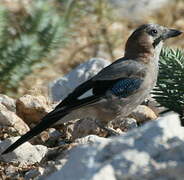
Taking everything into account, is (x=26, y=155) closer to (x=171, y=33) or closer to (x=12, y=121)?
(x=12, y=121)

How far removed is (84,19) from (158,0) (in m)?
1.14

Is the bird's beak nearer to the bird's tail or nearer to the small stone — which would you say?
the small stone

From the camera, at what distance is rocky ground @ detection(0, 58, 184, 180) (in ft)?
9.61

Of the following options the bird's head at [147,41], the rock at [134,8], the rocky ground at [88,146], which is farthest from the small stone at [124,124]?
the rock at [134,8]

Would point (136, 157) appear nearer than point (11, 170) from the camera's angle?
Yes

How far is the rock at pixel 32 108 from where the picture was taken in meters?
5.71

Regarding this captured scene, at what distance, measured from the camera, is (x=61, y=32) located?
26.5 feet

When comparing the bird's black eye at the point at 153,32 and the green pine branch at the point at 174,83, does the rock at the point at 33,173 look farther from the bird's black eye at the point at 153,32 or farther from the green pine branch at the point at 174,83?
the bird's black eye at the point at 153,32

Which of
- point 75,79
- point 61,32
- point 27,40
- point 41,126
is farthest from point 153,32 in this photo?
point 61,32

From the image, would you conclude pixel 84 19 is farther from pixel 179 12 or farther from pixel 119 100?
pixel 119 100

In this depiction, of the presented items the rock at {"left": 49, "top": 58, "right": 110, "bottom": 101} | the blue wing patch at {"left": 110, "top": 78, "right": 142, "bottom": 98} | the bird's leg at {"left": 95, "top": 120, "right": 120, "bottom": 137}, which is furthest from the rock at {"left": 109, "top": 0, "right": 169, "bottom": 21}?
the bird's leg at {"left": 95, "top": 120, "right": 120, "bottom": 137}

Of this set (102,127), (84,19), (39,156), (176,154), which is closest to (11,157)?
(39,156)

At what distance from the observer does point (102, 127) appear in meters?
5.30

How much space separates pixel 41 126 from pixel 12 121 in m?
0.65
